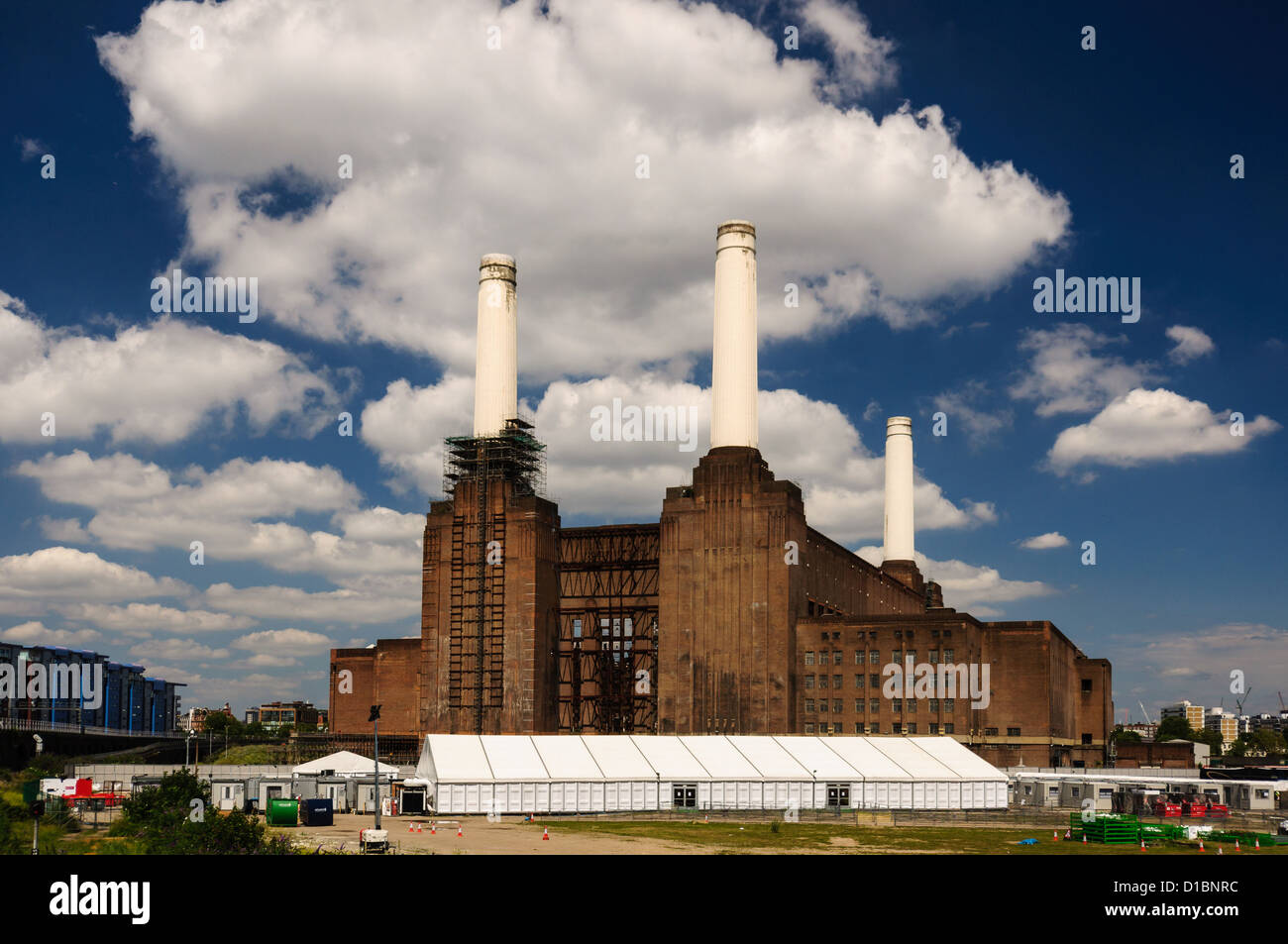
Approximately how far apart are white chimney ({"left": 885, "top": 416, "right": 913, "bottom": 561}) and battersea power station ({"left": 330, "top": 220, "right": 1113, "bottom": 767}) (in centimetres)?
3068

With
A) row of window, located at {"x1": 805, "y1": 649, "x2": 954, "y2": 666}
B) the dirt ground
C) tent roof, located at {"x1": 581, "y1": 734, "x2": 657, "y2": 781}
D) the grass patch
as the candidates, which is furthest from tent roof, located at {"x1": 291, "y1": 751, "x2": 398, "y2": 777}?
row of window, located at {"x1": 805, "y1": 649, "x2": 954, "y2": 666}

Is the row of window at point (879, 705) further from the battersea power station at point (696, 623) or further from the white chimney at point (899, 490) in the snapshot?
the white chimney at point (899, 490)

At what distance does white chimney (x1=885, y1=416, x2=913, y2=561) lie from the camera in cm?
15988

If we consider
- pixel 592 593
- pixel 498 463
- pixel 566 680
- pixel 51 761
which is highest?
pixel 498 463

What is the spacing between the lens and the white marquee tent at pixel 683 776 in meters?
77.1

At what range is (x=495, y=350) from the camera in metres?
126

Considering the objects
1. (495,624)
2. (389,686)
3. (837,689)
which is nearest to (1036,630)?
(837,689)

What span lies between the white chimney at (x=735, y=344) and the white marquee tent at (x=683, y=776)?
36.8 metres

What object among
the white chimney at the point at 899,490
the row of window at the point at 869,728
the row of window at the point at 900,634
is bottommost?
the row of window at the point at 869,728

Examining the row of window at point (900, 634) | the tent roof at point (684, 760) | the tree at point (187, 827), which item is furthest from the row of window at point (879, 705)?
the tree at point (187, 827)
